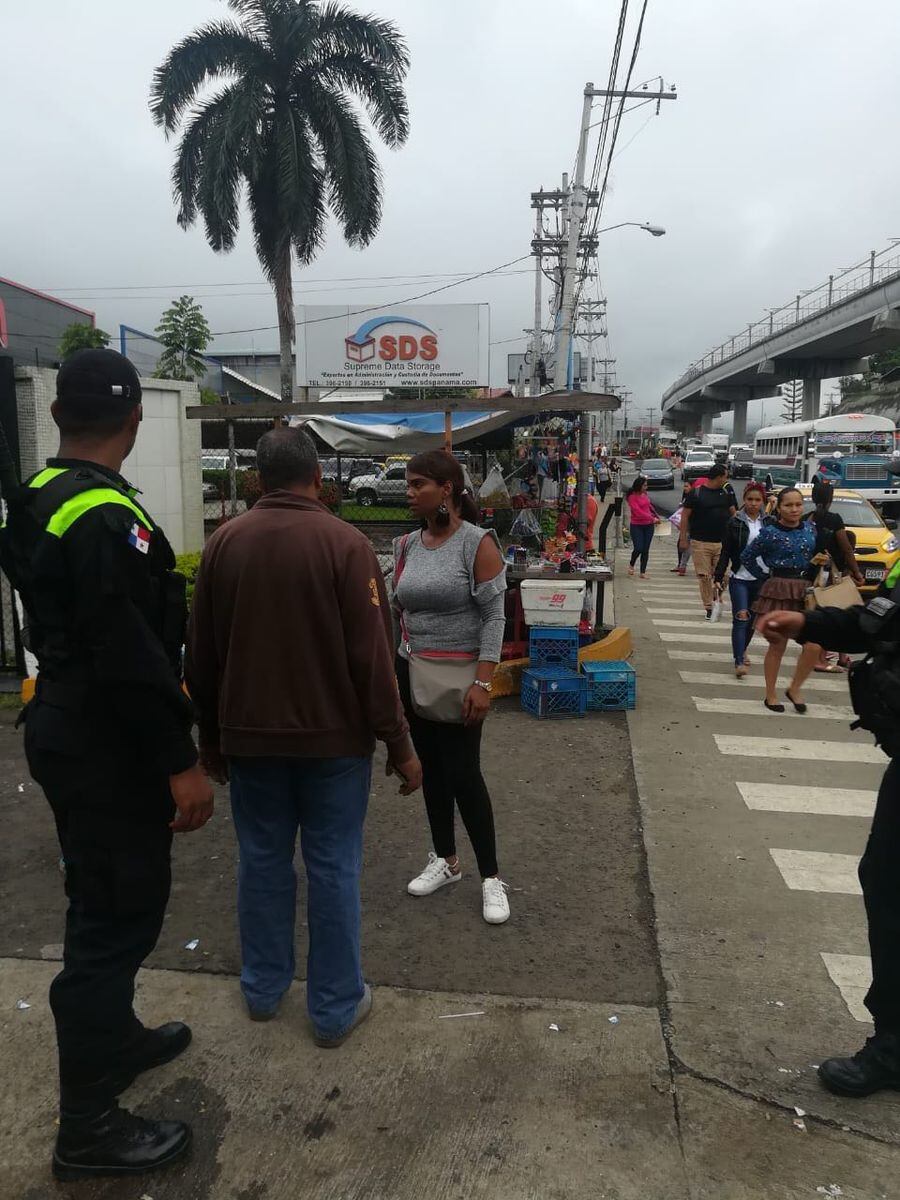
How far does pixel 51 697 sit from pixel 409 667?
1.68 meters

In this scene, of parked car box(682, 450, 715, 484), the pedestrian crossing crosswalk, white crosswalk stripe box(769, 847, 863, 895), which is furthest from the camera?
parked car box(682, 450, 715, 484)

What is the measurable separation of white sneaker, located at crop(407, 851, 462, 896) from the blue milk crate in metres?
3.14

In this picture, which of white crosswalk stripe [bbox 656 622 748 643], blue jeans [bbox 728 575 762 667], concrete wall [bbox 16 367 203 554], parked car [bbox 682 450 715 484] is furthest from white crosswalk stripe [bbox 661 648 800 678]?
parked car [bbox 682 450 715 484]

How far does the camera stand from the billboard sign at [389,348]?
770 inches

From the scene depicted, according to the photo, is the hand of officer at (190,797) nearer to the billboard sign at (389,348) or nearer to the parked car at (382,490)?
the billboard sign at (389,348)

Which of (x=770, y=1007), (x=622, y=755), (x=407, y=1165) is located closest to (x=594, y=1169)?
(x=407, y=1165)

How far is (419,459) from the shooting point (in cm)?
351

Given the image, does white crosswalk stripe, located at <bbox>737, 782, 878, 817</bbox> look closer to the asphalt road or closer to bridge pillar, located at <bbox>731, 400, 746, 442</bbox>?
the asphalt road

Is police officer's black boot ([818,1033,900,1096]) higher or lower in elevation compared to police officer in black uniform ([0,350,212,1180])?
lower

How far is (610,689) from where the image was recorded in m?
6.82

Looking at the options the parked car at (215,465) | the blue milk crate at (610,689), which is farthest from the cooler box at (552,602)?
the parked car at (215,465)

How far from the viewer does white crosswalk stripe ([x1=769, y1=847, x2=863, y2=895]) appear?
3.99 m

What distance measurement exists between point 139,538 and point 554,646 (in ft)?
17.0

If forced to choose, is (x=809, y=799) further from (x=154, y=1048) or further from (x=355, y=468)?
(x=355, y=468)
